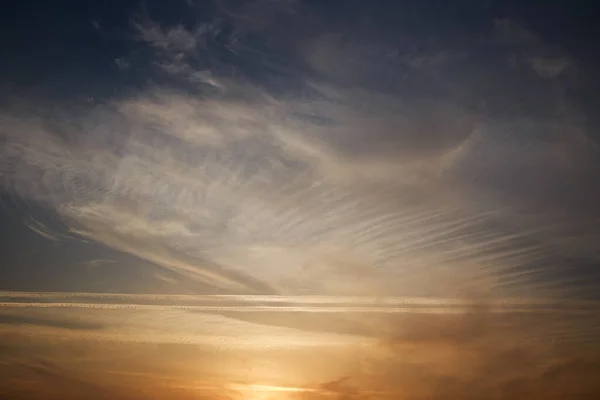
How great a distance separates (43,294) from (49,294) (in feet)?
2.61

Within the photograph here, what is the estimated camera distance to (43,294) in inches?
1651

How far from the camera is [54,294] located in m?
42.0

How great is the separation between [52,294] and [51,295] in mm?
387

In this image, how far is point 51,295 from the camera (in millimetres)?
42156

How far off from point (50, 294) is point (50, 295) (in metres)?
0.32

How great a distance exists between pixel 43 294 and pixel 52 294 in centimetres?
105

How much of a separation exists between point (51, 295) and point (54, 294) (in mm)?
540

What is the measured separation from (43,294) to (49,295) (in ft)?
2.10

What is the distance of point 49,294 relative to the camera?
41.8m

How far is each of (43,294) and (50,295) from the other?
74cm

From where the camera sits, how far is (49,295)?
4206 centimetres

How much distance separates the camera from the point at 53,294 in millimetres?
41938

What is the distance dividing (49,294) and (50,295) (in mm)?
349
